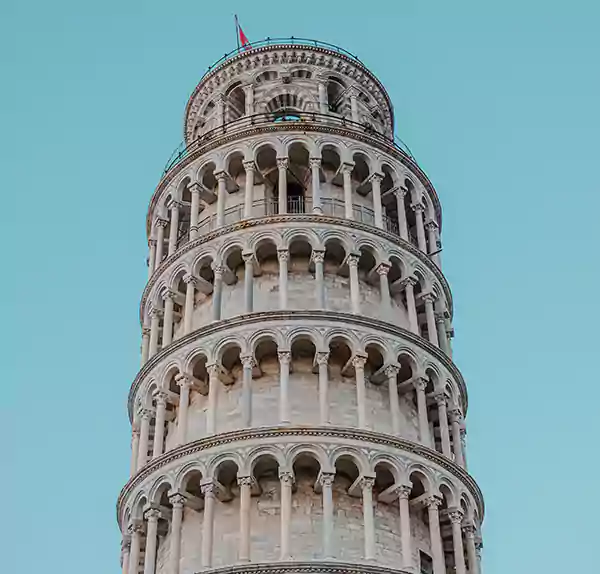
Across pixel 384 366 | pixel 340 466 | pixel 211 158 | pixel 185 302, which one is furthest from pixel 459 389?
pixel 211 158

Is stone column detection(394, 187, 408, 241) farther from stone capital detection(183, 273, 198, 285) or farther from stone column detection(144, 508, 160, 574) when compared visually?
stone column detection(144, 508, 160, 574)

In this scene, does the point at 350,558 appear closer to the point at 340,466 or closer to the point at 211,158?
the point at 340,466

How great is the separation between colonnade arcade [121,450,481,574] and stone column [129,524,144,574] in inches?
1.0

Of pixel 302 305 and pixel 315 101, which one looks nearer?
pixel 302 305

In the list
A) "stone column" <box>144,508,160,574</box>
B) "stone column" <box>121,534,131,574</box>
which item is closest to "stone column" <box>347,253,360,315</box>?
"stone column" <box>144,508,160,574</box>

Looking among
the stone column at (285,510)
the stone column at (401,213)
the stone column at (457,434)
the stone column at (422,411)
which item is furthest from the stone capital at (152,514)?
the stone column at (401,213)

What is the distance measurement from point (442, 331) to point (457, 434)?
3.42 metres

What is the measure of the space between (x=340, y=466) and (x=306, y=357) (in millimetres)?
3430

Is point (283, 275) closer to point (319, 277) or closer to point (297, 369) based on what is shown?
point (319, 277)

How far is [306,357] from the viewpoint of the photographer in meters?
28.0

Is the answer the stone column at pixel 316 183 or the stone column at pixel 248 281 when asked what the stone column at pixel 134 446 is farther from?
the stone column at pixel 316 183

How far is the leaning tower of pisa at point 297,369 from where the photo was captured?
25.2 m

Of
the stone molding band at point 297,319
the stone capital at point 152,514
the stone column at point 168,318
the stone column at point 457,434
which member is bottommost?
the stone capital at point 152,514

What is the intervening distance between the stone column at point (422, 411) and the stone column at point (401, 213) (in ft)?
15.8
